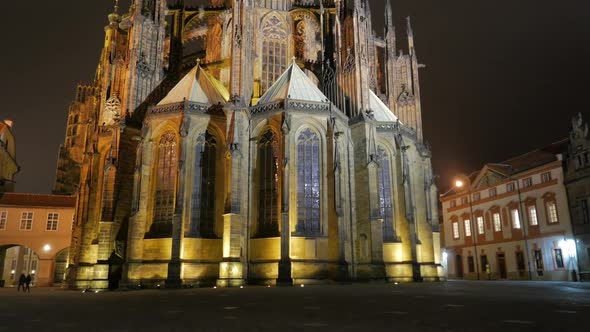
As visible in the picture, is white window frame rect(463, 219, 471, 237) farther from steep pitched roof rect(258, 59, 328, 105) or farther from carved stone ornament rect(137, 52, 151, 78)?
carved stone ornament rect(137, 52, 151, 78)

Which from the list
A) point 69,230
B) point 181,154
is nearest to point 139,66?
point 181,154

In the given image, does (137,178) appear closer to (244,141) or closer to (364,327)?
(244,141)

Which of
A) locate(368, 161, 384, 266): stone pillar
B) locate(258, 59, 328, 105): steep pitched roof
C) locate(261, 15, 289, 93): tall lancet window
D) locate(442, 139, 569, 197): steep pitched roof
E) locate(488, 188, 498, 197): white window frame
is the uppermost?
locate(261, 15, 289, 93): tall lancet window

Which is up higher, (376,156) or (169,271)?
(376,156)

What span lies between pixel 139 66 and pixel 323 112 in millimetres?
13231

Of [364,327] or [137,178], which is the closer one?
[364,327]

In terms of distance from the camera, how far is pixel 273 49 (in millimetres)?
34938

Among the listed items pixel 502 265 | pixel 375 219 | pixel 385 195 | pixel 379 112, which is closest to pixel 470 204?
pixel 502 265

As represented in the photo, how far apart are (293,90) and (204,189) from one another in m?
8.52

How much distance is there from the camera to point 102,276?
25.4 meters

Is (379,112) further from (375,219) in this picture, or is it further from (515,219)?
(515,219)

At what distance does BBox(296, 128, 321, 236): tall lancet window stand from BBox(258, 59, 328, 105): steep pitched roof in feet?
8.29

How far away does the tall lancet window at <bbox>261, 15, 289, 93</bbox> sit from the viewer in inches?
1351

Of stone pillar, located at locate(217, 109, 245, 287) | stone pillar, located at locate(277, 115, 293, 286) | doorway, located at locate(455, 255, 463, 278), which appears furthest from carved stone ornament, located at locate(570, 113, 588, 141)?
stone pillar, located at locate(217, 109, 245, 287)
